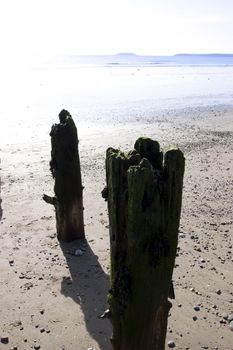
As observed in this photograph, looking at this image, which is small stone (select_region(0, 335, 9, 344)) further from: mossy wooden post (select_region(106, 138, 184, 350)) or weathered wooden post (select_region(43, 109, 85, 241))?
weathered wooden post (select_region(43, 109, 85, 241))

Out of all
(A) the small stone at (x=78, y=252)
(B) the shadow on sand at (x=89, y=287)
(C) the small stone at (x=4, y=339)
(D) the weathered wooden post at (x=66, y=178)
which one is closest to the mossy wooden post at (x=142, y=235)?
(B) the shadow on sand at (x=89, y=287)

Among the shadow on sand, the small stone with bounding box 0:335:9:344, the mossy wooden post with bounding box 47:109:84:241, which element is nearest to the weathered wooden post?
the mossy wooden post with bounding box 47:109:84:241

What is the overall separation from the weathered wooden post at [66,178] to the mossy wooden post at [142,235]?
534 cm

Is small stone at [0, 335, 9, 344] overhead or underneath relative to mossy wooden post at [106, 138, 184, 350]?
underneath

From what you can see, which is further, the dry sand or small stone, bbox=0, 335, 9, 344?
the dry sand

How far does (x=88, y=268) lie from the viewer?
10.4 metres

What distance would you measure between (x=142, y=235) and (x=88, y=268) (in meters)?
5.38

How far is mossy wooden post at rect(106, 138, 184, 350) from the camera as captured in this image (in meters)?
5.23

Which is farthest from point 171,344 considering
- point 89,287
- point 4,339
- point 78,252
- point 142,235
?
point 78,252

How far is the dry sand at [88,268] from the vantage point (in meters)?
8.13

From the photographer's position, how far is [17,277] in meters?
10.0

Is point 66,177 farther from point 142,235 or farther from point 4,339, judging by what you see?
point 142,235

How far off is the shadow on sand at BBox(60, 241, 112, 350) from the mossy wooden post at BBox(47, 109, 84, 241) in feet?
1.61

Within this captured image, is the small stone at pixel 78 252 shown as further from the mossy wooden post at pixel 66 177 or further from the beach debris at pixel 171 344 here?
the beach debris at pixel 171 344
